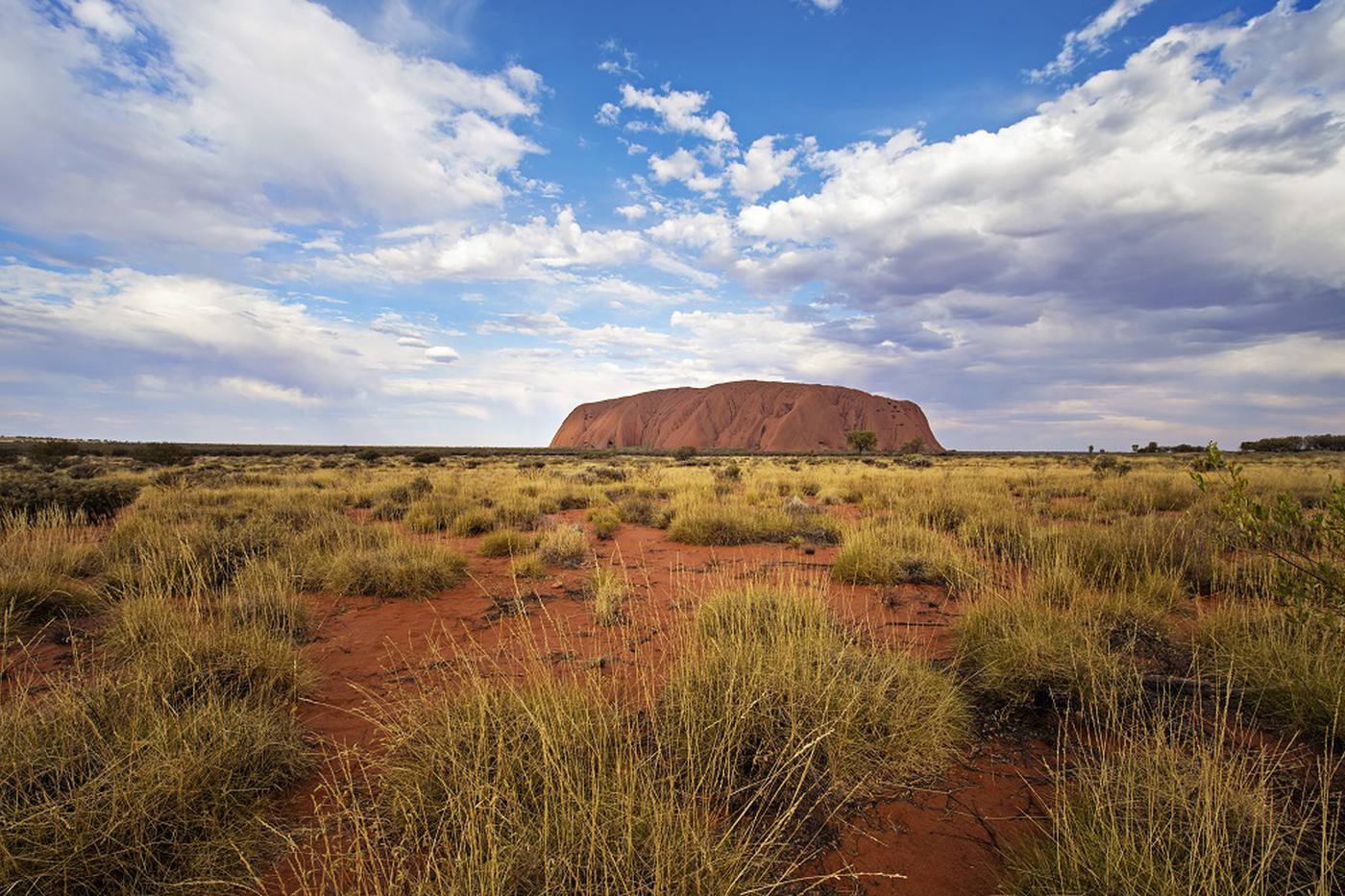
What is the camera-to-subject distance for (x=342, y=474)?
1847 centimetres

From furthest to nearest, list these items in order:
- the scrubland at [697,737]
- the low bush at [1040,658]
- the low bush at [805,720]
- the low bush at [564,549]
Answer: the low bush at [564,549], the low bush at [1040,658], the low bush at [805,720], the scrubland at [697,737]

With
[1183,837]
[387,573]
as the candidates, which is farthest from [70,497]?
[1183,837]

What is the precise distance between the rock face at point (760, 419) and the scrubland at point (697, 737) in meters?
95.8

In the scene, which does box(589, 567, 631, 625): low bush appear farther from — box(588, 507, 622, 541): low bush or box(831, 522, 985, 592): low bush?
box(588, 507, 622, 541): low bush

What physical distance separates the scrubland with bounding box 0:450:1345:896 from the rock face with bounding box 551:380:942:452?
95.8m

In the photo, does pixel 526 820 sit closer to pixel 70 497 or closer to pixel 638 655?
pixel 638 655

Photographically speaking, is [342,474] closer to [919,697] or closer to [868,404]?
[919,697]

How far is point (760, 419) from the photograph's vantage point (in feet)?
361

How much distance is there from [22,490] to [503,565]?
370 inches

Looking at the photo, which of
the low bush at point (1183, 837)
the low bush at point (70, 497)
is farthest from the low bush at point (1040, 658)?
the low bush at point (70, 497)

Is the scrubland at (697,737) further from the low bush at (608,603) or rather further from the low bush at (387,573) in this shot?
the low bush at (387,573)

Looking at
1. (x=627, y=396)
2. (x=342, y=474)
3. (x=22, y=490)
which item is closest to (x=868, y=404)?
(x=627, y=396)

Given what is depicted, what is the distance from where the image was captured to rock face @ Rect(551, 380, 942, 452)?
341ft

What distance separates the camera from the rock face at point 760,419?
103938 mm
